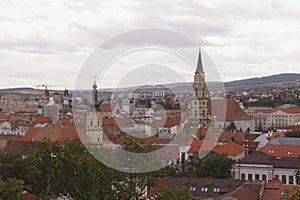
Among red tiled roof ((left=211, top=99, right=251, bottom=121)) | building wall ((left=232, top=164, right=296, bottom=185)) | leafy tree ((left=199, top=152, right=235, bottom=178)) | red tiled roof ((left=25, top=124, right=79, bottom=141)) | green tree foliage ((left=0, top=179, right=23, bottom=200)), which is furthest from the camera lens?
red tiled roof ((left=211, top=99, right=251, bottom=121))

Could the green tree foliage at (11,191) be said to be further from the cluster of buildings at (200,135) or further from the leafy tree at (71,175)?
the cluster of buildings at (200,135)

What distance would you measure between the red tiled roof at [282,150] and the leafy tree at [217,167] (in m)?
6.81

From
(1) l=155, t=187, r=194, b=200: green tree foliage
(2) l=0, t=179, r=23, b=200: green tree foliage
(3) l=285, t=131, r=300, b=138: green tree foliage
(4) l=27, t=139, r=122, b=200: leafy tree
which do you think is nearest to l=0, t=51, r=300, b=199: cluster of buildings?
(3) l=285, t=131, r=300, b=138: green tree foliage

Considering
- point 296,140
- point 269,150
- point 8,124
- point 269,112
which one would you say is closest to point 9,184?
point 269,150

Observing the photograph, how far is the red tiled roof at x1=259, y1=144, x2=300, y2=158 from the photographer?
43.5 meters

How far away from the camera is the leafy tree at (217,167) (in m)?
37.9

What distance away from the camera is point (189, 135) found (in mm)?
55219

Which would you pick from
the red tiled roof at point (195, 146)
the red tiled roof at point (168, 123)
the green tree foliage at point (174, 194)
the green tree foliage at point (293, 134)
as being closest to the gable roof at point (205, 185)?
the green tree foliage at point (174, 194)

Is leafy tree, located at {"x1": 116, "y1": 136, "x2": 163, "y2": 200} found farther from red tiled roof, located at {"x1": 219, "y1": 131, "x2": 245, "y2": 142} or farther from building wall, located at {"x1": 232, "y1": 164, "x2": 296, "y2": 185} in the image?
red tiled roof, located at {"x1": 219, "y1": 131, "x2": 245, "y2": 142}

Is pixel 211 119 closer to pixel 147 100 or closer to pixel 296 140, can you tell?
pixel 296 140

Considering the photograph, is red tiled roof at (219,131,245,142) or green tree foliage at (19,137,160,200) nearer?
green tree foliage at (19,137,160,200)

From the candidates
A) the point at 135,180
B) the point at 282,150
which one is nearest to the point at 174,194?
the point at 135,180

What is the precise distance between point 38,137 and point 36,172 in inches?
1484

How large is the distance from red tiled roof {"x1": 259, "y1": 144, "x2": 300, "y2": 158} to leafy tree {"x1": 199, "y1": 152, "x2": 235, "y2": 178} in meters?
6.81
